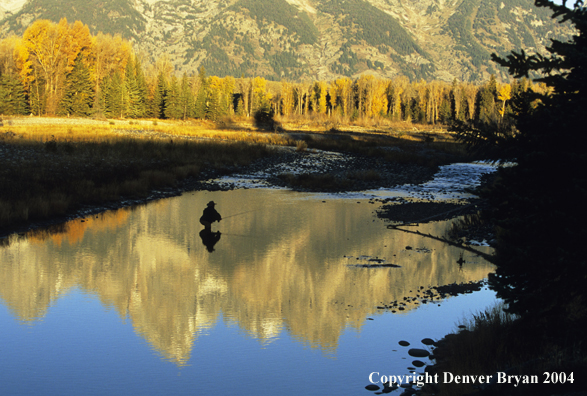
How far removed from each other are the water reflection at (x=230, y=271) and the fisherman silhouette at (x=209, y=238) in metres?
0.03

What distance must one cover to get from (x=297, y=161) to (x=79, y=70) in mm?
56076

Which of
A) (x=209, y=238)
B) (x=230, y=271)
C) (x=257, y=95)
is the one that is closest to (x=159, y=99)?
(x=257, y=95)

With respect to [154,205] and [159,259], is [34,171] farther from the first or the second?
[159,259]

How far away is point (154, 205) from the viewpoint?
67.8 ft

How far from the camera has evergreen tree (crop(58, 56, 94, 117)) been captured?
7529cm

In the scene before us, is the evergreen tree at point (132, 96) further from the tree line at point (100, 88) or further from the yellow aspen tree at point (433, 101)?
the yellow aspen tree at point (433, 101)

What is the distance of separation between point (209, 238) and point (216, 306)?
5.61 metres

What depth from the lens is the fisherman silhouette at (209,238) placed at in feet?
48.2

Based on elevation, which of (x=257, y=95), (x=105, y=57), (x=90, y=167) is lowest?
(x=90, y=167)

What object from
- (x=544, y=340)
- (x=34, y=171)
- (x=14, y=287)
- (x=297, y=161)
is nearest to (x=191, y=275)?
(x=14, y=287)

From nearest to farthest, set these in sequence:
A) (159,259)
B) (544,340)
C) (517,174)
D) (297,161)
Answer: (517,174)
(544,340)
(159,259)
(297,161)

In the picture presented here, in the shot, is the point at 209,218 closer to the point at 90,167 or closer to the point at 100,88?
the point at 90,167

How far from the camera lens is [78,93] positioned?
257 feet

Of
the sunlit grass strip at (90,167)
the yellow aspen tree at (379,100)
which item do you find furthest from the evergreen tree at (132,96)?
the yellow aspen tree at (379,100)
